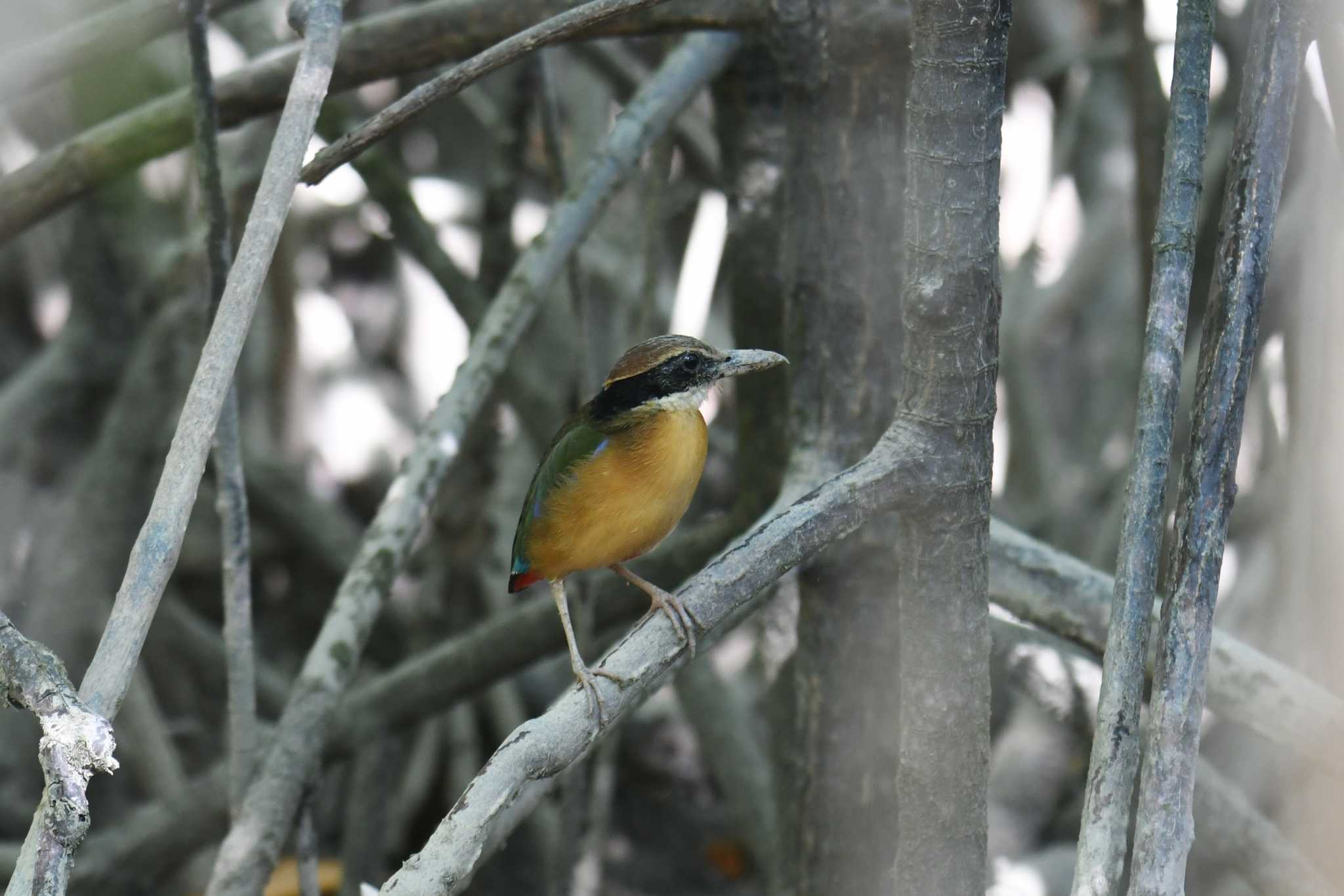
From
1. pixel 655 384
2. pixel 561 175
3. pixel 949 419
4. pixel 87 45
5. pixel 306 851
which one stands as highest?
pixel 87 45

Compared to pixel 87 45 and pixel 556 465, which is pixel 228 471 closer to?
pixel 556 465

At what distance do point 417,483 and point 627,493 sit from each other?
55 cm

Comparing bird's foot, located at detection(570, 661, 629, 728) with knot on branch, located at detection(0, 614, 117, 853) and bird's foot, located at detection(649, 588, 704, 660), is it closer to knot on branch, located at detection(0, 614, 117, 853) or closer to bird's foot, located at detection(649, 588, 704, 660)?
bird's foot, located at detection(649, 588, 704, 660)

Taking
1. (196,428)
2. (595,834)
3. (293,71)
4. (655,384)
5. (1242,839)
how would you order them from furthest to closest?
(595,834) → (1242,839) → (293,71) → (655,384) → (196,428)

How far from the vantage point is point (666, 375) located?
2707 millimetres

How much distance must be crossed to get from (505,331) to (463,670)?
37.0 inches

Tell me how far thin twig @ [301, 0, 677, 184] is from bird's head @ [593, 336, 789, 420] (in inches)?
34.3

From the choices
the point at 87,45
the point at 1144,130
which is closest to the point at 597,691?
the point at 87,45

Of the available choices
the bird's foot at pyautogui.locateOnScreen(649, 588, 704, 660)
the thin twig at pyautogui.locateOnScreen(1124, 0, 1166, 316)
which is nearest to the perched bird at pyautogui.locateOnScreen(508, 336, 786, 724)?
the bird's foot at pyautogui.locateOnScreen(649, 588, 704, 660)

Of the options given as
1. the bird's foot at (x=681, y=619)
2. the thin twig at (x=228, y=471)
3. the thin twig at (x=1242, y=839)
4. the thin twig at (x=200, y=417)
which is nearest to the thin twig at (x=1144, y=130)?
the thin twig at (x=1242, y=839)

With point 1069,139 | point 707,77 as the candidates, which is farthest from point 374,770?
point 1069,139

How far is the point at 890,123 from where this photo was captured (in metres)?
2.75

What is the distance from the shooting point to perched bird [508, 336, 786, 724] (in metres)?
2.62

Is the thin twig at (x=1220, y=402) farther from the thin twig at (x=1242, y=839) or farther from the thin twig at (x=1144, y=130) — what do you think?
the thin twig at (x=1144, y=130)
